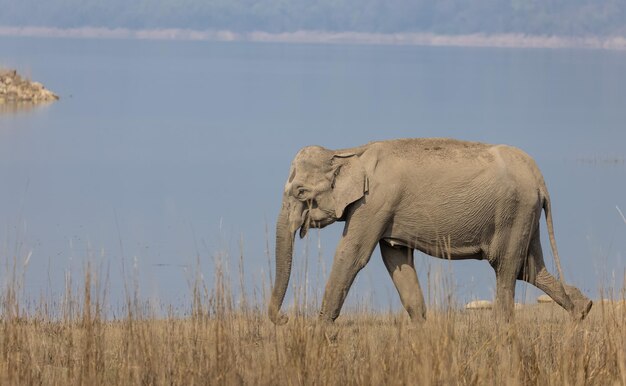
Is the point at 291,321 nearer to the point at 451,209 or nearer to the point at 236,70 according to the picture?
the point at 451,209

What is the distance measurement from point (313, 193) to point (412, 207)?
0.64 m

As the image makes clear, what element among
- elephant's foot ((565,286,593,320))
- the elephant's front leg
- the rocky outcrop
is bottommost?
elephant's foot ((565,286,593,320))

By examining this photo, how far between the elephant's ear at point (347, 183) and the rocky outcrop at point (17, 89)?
30265 millimetres

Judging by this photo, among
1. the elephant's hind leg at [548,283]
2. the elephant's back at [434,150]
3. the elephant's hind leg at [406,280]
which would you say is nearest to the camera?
the elephant's back at [434,150]

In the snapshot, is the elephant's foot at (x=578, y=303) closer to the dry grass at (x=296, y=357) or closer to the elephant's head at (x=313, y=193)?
the dry grass at (x=296, y=357)

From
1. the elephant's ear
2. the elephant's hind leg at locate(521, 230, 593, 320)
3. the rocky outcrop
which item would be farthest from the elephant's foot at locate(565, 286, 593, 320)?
the rocky outcrop

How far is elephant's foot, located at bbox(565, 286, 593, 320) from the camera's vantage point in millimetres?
10250

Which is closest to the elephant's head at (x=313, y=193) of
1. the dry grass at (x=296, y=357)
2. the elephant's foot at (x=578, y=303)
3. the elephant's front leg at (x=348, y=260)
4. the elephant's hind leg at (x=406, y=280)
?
the elephant's front leg at (x=348, y=260)

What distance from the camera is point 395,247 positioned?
10109mm

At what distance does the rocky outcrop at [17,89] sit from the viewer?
1551 inches

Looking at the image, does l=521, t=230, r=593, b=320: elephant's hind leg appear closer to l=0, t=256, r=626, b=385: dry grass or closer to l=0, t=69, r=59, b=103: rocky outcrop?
l=0, t=256, r=626, b=385: dry grass

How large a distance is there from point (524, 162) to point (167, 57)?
95.2 metres

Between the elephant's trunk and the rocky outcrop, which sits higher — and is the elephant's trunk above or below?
below

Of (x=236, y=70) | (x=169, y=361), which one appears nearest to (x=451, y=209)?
(x=169, y=361)
